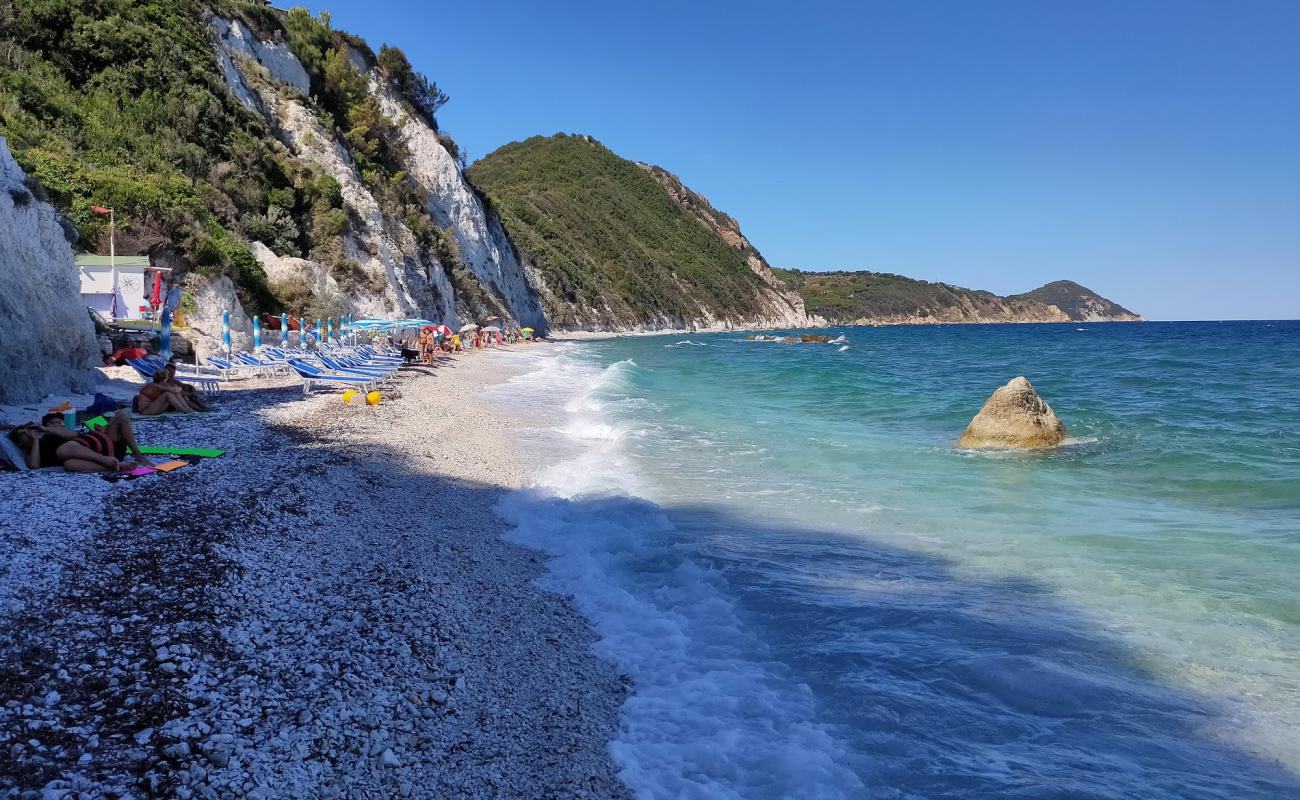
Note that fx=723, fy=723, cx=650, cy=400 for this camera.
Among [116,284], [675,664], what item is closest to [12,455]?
[675,664]

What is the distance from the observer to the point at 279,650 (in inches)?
145

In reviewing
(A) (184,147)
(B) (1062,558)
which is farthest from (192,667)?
(A) (184,147)

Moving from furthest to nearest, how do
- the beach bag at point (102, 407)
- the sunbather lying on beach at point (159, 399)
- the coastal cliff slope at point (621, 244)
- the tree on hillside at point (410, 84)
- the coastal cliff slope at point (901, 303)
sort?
the coastal cliff slope at point (901, 303) → the coastal cliff slope at point (621, 244) → the tree on hillside at point (410, 84) → the sunbather lying on beach at point (159, 399) → the beach bag at point (102, 407)

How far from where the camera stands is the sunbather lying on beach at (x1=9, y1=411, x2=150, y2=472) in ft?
20.6

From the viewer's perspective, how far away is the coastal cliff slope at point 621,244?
249 feet

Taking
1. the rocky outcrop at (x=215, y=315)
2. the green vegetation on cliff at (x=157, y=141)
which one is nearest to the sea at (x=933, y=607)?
the rocky outcrop at (x=215, y=315)

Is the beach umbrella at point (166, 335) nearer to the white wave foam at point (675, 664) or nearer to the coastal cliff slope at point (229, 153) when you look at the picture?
the coastal cliff slope at point (229, 153)

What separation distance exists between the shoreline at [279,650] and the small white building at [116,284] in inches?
512

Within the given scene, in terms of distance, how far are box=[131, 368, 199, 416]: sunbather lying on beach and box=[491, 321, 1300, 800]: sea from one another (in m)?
4.76

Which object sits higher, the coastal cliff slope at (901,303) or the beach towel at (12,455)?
the coastal cliff slope at (901,303)

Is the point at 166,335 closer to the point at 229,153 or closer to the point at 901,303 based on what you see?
the point at 229,153

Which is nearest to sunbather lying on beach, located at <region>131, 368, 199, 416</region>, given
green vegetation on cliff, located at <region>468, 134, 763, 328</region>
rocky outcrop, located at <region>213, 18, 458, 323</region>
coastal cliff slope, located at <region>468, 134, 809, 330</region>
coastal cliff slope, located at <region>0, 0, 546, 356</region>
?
coastal cliff slope, located at <region>0, 0, 546, 356</region>

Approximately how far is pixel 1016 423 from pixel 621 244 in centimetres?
A: 8907

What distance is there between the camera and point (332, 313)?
24.3 metres
